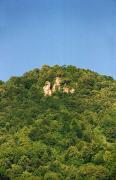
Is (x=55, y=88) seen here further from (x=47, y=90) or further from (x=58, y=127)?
(x=58, y=127)

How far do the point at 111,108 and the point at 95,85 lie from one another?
13361 mm

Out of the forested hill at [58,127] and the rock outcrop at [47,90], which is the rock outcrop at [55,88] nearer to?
the rock outcrop at [47,90]

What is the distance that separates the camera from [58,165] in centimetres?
10556

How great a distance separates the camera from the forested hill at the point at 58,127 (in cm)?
10275

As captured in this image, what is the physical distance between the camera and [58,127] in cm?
12219

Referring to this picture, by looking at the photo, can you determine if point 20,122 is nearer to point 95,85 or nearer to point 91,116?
point 91,116

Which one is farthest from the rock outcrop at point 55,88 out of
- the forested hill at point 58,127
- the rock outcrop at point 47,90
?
the forested hill at point 58,127

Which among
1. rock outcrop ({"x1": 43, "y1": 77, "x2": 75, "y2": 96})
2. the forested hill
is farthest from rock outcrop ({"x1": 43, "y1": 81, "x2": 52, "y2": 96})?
the forested hill

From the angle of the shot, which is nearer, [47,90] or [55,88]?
[55,88]

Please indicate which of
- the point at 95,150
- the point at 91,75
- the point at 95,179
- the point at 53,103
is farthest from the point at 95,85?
the point at 95,179

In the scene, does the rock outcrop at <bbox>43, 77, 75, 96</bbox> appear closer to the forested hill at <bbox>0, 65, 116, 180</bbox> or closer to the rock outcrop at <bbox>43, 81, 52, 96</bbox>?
the rock outcrop at <bbox>43, 81, 52, 96</bbox>

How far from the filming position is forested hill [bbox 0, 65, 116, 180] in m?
103

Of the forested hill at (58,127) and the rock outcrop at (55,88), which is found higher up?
the rock outcrop at (55,88)

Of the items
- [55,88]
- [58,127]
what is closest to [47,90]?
[55,88]
